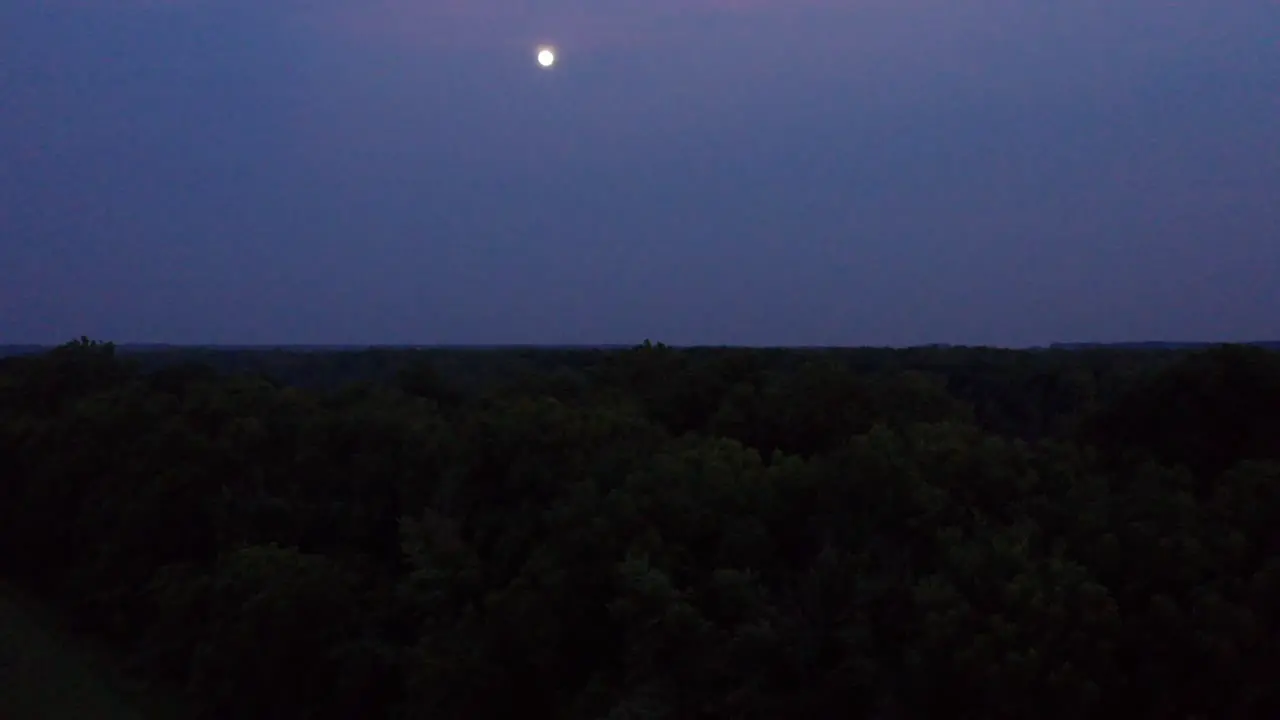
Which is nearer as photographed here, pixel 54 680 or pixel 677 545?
pixel 677 545

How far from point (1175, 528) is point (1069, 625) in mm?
1553

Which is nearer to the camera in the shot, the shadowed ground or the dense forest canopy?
the dense forest canopy

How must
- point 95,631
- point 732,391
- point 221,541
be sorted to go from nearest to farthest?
1. point 732,391
2. point 221,541
3. point 95,631

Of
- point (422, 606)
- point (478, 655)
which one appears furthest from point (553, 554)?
point (422, 606)

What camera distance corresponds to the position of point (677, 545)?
36.4 feet

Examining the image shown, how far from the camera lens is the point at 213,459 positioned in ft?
58.7

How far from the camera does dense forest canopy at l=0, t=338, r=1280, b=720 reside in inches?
351

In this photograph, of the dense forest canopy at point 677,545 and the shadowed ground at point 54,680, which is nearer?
the dense forest canopy at point 677,545

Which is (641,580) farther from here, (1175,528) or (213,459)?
(213,459)

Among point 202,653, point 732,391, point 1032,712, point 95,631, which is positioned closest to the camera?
point 1032,712

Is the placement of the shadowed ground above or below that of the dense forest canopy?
below

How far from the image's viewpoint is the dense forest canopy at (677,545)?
29.3 feet

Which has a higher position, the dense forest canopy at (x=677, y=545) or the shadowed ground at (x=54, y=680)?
the dense forest canopy at (x=677, y=545)

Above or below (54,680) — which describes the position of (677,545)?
above
